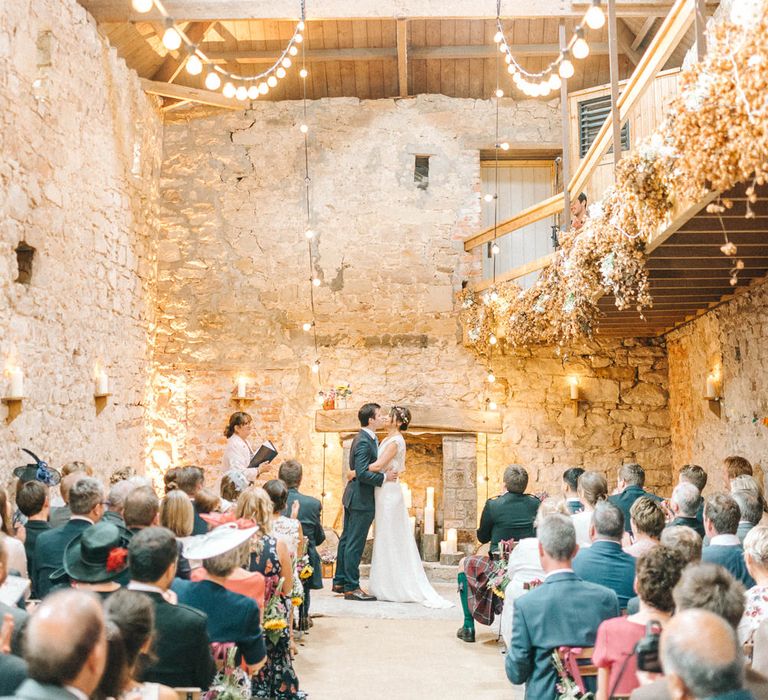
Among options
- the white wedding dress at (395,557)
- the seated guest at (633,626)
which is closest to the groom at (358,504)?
the white wedding dress at (395,557)

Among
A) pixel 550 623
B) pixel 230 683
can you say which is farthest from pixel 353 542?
pixel 550 623

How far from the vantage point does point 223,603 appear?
3.00 meters

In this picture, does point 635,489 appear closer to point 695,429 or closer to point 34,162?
point 695,429

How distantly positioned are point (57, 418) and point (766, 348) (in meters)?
5.89

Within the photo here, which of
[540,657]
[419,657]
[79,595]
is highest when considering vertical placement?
[79,595]

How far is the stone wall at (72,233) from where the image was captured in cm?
603

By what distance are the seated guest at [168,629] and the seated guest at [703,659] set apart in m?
1.54

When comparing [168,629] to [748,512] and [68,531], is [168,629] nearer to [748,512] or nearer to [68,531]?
[68,531]

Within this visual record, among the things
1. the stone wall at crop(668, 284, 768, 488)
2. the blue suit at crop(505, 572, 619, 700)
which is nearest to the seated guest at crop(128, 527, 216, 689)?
the blue suit at crop(505, 572, 619, 700)

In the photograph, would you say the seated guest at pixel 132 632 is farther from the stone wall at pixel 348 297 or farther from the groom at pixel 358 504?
the stone wall at pixel 348 297

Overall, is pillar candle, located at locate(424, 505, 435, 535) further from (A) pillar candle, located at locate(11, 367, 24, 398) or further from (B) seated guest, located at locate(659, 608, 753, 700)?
(B) seated guest, located at locate(659, 608, 753, 700)

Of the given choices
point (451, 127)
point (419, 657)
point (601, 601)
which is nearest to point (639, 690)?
point (601, 601)

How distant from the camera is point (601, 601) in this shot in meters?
2.90

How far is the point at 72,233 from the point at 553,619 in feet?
19.0
